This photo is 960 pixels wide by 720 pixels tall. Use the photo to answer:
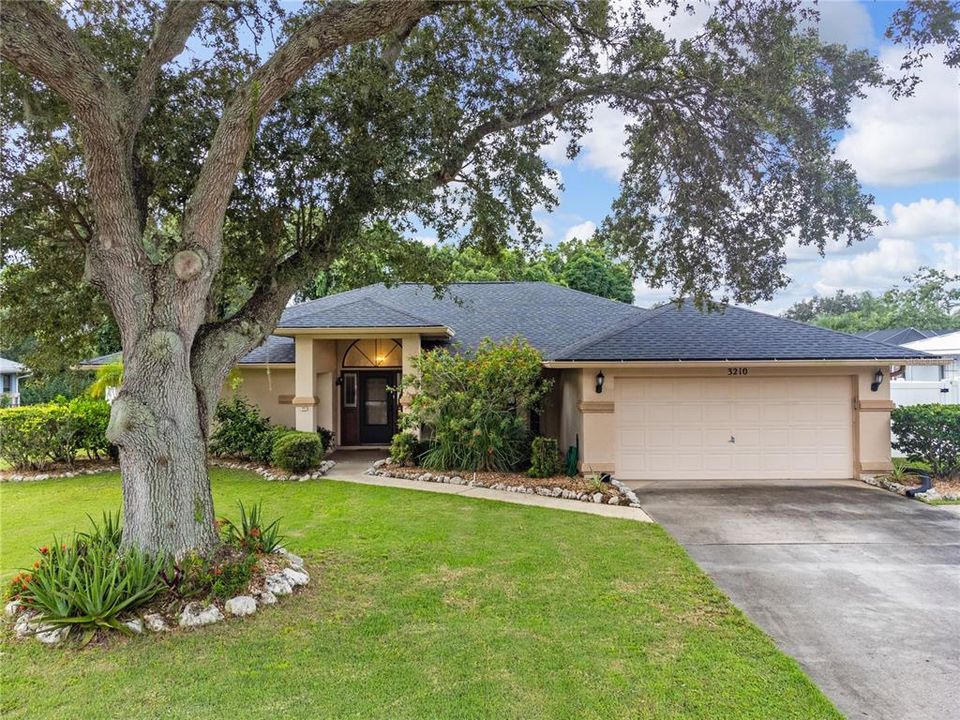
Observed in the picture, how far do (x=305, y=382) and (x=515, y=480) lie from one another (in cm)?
558

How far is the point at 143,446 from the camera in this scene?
189 inches

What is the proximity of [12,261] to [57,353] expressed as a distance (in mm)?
2378

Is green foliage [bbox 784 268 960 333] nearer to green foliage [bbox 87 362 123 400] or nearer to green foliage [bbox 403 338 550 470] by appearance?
green foliage [bbox 403 338 550 470]

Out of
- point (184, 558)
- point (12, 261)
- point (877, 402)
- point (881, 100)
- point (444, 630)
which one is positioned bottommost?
point (444, 630)

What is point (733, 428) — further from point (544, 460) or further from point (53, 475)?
point (53, 475)

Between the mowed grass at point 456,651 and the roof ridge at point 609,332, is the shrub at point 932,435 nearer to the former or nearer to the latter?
the roof ridge at point 609,332

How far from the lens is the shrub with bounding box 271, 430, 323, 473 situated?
1068cm

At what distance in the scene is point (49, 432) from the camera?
11258mm

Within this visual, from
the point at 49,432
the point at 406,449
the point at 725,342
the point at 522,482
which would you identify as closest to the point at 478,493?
the point at 522,482

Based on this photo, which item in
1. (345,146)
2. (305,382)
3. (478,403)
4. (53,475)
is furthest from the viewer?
(305,382)

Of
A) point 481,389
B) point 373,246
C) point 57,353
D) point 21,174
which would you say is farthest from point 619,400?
point 57,353

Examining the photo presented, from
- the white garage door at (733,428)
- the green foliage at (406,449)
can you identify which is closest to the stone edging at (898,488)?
the white garage door at (733,428)

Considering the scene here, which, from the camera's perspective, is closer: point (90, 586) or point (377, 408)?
point (90, 586)

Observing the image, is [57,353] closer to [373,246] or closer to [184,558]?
[373,246]
